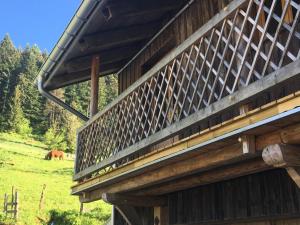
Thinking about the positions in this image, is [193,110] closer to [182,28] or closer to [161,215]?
[182,28]

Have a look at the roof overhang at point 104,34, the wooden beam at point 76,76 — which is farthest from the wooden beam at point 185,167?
the wooden beam at point 76,76

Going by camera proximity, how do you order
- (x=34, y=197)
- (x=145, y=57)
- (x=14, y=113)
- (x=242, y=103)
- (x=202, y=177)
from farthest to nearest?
(x=14, y=113), (x=34, y=197), (x=145, y=57), (x=202, y=177), (x=242, y=103)

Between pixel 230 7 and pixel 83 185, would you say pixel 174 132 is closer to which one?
pixel 230 7

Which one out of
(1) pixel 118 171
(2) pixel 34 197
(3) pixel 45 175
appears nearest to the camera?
(1) pixel 118 171

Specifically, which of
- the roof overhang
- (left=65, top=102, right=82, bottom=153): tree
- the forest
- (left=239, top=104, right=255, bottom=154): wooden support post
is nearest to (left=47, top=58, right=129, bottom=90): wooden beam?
the roof overhang

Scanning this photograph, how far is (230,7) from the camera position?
4375 millimetres

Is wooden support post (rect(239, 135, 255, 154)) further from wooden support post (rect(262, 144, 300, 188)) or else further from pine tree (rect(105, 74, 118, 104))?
pine tree (rect(105, 74, 118, 104))

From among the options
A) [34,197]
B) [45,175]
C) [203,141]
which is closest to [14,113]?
[45,175]

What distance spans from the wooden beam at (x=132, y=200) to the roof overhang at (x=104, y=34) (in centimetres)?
283

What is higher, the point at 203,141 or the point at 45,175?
the point at 45,175

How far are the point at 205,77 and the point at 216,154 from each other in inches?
91.2

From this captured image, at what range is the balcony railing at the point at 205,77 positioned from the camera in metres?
3.91

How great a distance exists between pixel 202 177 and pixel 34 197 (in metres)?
30.8

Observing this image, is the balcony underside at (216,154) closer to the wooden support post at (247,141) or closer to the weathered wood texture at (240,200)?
the wooden support post at (247,141)
